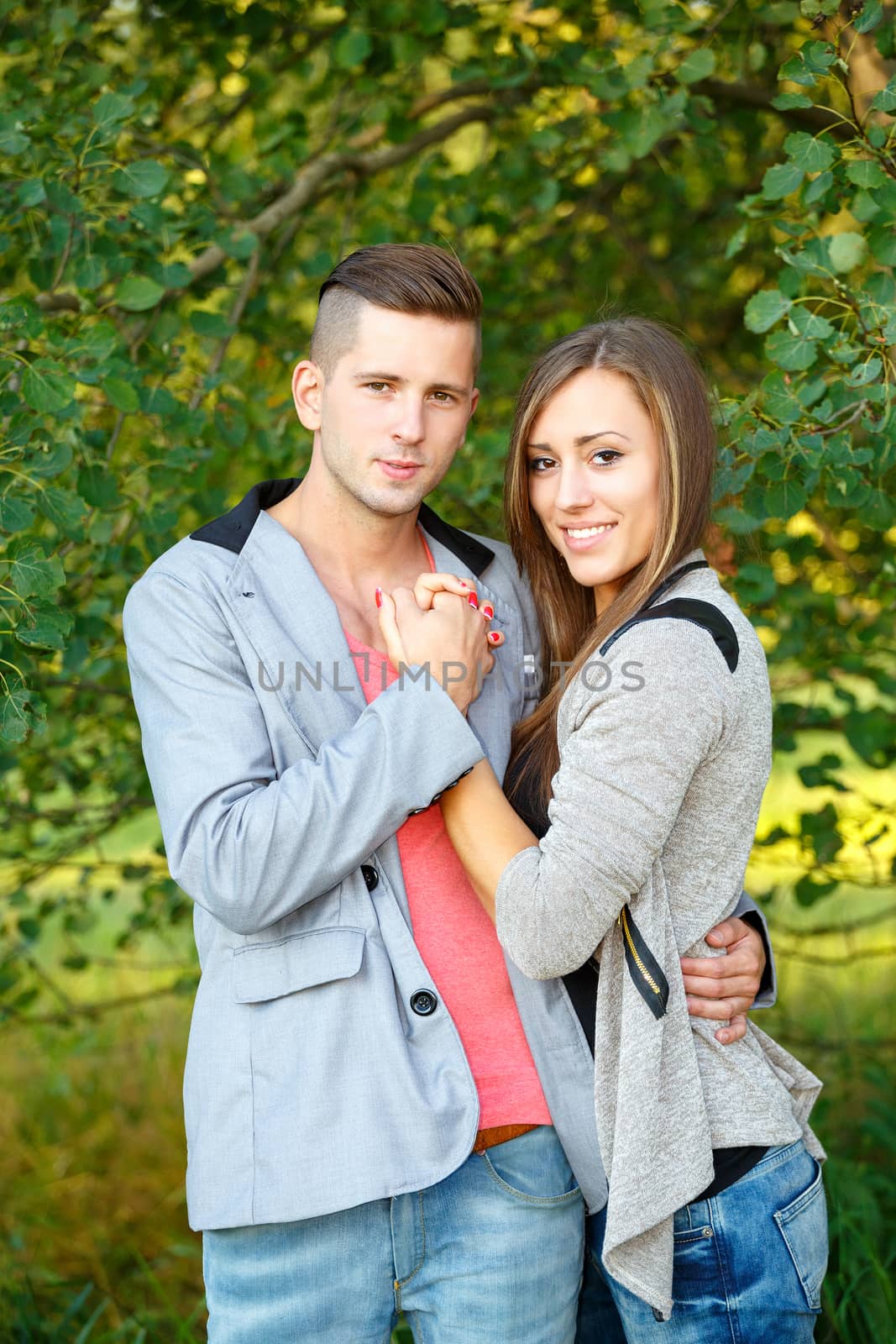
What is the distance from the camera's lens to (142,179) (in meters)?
2.39

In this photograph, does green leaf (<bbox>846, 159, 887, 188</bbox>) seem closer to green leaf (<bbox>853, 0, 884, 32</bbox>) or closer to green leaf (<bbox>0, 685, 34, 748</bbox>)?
green leaf (<bbox>853, 0, 884, 32</bbox>)

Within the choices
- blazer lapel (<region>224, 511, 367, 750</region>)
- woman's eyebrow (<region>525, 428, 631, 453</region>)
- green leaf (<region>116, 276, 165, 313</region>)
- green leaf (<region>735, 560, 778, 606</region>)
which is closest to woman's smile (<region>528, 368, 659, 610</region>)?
woman's eyebrow (<region>525, 428, 631, 453</region>)

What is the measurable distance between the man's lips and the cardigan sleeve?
1.79 ft

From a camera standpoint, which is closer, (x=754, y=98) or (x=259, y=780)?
(x=259, y=780)

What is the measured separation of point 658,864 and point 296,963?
0.52 meters

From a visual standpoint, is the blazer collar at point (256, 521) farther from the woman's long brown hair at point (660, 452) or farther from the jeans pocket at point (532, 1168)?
the jeans pocket at point (532, 1168)

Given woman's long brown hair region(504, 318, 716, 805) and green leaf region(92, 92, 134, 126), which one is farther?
green leaf region(92, 92, 134, 126)

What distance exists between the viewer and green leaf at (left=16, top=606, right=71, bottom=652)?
75.9 inches

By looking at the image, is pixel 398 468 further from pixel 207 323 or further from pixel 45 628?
pixel 207 323

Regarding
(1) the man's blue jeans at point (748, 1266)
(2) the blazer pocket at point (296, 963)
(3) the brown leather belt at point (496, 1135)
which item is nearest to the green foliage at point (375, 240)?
(2) the blazer pocket at point (296, 963)

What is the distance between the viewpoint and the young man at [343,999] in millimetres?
1676

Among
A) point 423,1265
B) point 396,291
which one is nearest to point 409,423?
point 396,291

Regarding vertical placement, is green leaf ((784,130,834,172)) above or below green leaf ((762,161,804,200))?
above

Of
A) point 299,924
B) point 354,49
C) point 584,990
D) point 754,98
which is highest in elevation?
point 354,49
